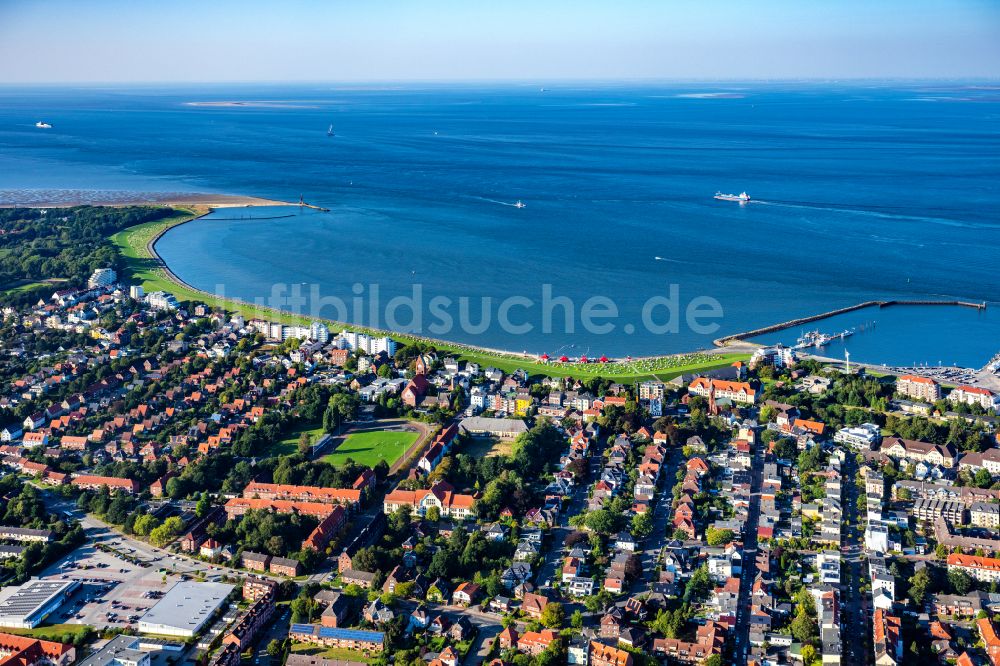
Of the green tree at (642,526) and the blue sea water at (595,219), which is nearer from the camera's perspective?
the green tree at (642,526)

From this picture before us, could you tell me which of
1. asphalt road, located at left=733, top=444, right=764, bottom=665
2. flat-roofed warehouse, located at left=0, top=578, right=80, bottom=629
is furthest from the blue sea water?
flat-roofed warehouse, located at left=0, top=578, right=80, bottom=629

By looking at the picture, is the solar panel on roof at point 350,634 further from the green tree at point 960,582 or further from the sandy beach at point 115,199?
the sandy beach at point 115,199

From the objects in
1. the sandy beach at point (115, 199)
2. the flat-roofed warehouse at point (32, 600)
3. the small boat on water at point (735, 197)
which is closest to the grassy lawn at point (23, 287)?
the sandy beach at point (115, 199)

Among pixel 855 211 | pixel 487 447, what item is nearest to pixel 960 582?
pixel 487 447

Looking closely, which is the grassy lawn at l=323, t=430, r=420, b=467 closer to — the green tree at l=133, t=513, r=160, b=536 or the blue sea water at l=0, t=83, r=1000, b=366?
the green tree at l=133, t=513, r=160, b=536

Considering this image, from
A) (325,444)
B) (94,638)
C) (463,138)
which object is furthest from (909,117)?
(94,638)

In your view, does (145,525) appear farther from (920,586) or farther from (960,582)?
(960,582)
